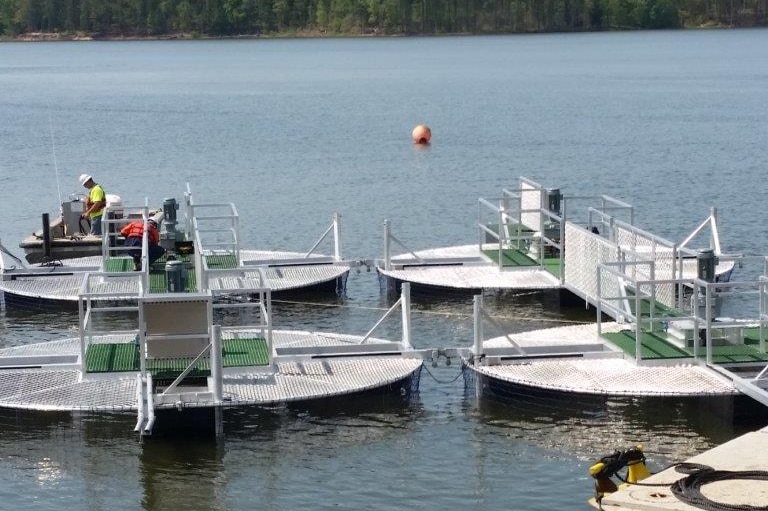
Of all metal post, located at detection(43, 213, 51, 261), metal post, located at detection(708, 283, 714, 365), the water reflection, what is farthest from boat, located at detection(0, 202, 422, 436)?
metal post, located at detection(43, 213, 51, 261)

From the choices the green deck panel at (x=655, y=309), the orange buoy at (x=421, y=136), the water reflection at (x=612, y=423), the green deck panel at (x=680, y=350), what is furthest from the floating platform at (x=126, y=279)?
the orange buoy at (x=421, y=136)

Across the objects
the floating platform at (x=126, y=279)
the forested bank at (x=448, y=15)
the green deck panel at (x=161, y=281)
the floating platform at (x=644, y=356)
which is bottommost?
the floating platform at (x=126, y=279)

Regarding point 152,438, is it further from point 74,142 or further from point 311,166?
point 74,142

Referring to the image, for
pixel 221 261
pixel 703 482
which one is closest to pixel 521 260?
pixel 221 261

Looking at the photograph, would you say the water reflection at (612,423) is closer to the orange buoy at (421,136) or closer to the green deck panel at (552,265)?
the green deck panel at (552,265)

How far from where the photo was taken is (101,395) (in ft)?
64.3

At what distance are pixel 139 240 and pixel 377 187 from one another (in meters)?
21.3

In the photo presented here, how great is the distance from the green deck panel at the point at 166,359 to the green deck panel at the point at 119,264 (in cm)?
610

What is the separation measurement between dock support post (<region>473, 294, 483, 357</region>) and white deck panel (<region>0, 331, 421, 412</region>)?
0.87 metres

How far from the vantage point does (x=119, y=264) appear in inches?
1088

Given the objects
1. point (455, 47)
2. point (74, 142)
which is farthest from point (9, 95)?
point (455, 47)

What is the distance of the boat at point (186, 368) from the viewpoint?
62.1ft

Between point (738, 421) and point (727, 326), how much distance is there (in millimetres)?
1579

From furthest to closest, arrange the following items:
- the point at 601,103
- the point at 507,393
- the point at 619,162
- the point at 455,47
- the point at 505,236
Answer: the point at 455,47
the point at 601,103
the point at 619,162
the point at 505,236
the point at 507,393
